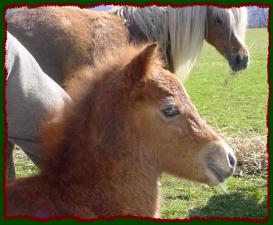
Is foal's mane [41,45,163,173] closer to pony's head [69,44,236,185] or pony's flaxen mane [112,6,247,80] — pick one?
pony's head [69,44,236,185]

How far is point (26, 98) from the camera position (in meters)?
2.74

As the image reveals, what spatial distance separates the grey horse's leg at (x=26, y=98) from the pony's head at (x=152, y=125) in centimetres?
38

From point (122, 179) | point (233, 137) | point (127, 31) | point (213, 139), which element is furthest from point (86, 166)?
point (233, 137)

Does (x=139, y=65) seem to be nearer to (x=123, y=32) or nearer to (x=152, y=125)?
(x=152, y=125)

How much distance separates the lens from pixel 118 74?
2438 millimetres

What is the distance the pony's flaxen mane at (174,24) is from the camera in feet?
14.4

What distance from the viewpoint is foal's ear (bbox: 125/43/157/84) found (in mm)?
2345

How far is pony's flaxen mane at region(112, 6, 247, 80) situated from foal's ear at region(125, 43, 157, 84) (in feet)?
6.80

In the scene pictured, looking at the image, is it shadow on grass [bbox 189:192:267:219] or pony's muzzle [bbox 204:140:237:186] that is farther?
shadow on grass [bbox 189:192:267:219]

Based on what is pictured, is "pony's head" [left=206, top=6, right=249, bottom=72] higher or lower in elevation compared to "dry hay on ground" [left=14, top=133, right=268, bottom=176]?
higher

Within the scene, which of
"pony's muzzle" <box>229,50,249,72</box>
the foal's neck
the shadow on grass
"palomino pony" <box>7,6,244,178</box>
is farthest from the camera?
"pony's muzzle" <box>229,50,249,72</box>

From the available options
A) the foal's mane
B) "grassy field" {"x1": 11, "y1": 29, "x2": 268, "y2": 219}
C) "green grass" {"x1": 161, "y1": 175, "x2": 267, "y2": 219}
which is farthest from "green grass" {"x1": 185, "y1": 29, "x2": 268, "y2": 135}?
the foal's mane

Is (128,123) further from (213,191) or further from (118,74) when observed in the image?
(213,191)

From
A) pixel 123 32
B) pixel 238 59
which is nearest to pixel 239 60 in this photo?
pixel 238 59
